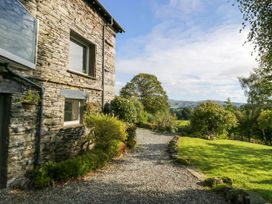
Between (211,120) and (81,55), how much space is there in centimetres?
1383

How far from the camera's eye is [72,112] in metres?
10.4

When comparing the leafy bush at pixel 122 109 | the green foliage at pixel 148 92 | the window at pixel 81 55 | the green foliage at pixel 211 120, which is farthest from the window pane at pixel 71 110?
the green foliage at pixel 148 92

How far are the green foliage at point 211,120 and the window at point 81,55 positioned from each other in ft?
41.9

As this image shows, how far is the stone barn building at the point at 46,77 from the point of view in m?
6.07

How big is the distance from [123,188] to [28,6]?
567cm

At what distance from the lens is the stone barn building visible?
607 centimetres

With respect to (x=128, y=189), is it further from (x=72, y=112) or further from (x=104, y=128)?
(x=72, y=112)

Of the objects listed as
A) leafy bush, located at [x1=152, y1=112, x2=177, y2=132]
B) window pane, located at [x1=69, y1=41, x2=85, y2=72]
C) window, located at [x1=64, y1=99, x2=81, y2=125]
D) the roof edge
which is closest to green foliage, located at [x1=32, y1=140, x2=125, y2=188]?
window, located at [x1=64, y1=99, x2=81, y2=125]

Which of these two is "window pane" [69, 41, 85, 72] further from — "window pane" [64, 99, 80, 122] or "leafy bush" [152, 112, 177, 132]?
"leafy bush" [152, 112, 177, 132]

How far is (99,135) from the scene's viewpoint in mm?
9859

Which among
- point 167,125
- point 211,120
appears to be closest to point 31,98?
point 211,120

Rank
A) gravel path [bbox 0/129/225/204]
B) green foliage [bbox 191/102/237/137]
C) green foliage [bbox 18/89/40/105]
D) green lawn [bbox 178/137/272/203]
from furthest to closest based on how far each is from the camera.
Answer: green foliage [bbox 191/102/237/137] < green lawn [bbox 178/137/272/203] < green foliage [bbox 18/89/40/105] < gravel path [bbox 0/129/225/204]

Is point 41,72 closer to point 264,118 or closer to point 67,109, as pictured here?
point 67,109

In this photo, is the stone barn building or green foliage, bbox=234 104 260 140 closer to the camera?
the stone barn building
